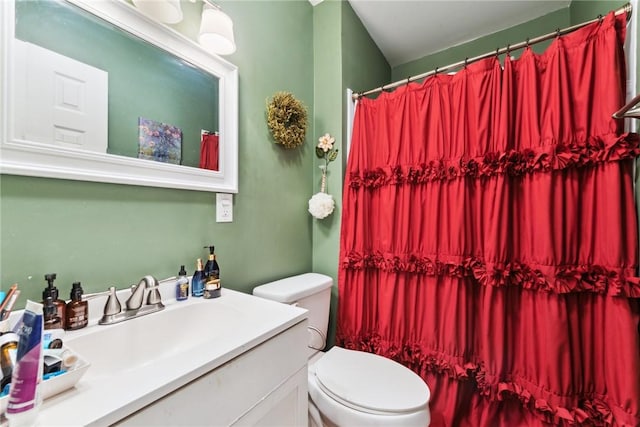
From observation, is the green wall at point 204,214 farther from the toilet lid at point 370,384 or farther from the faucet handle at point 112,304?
the toilet lid at point 370,384

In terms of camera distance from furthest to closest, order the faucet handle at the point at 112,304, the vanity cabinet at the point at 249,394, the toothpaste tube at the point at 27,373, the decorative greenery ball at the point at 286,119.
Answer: the decorative greenery ball at the point at 286,119
the faucet handle at the point at 112,304
the vanity cabinet at the point at 249,394
the toothpaste tube at the point at 27,373

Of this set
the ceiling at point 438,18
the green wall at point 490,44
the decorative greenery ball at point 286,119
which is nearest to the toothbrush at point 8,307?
the decorative greenery ball at point 286,119

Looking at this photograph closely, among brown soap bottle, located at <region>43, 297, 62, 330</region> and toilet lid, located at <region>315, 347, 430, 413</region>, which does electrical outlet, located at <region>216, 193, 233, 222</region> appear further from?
toilet lid, located at <region>315, 347, 430, 413</region>

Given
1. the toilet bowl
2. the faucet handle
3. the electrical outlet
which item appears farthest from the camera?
the electrical outlet

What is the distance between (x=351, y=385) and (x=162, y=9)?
159cm

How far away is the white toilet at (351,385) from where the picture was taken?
0.93 meters

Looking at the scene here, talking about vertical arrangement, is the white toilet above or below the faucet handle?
below

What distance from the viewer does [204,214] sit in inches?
42.3

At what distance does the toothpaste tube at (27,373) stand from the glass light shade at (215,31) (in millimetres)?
1027

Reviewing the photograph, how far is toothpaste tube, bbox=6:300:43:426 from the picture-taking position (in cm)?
38

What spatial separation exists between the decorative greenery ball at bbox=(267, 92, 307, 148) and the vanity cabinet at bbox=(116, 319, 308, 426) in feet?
3.19

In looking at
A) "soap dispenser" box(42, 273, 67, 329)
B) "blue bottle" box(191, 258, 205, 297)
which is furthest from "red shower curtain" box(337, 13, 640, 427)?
"soap dispenser" box(42, 273, 67, 329)

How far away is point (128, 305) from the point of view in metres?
0.81

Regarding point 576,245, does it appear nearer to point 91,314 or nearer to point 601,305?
point 601,305
